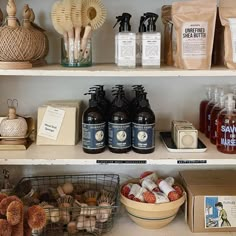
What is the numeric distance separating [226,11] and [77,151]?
2.47 ft

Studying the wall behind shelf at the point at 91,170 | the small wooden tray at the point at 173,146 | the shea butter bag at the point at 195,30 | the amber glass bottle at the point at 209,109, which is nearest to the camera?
the shea butter bag at the point at 195,30

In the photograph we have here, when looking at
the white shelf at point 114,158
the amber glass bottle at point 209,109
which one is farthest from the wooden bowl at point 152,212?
the amber glass bottle at point 209,109

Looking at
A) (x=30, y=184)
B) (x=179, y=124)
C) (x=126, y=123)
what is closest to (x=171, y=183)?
(x=179, y=124)

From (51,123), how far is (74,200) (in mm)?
329

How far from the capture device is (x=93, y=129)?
1.41 meters

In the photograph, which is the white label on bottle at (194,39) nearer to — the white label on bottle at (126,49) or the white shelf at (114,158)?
the white label on bottle at (126,49)

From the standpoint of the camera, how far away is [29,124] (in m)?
1.60

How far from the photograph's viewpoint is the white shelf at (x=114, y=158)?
138 cm

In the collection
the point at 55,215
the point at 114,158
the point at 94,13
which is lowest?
the point at 55,215

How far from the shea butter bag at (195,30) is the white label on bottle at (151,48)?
0.08 meters

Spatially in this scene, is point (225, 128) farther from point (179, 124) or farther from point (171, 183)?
point (171, 183)

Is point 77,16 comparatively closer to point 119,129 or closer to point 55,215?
point 119,129

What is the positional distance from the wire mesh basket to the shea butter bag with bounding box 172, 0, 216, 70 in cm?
63

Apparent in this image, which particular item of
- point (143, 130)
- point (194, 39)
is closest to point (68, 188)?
point (143, 130)
